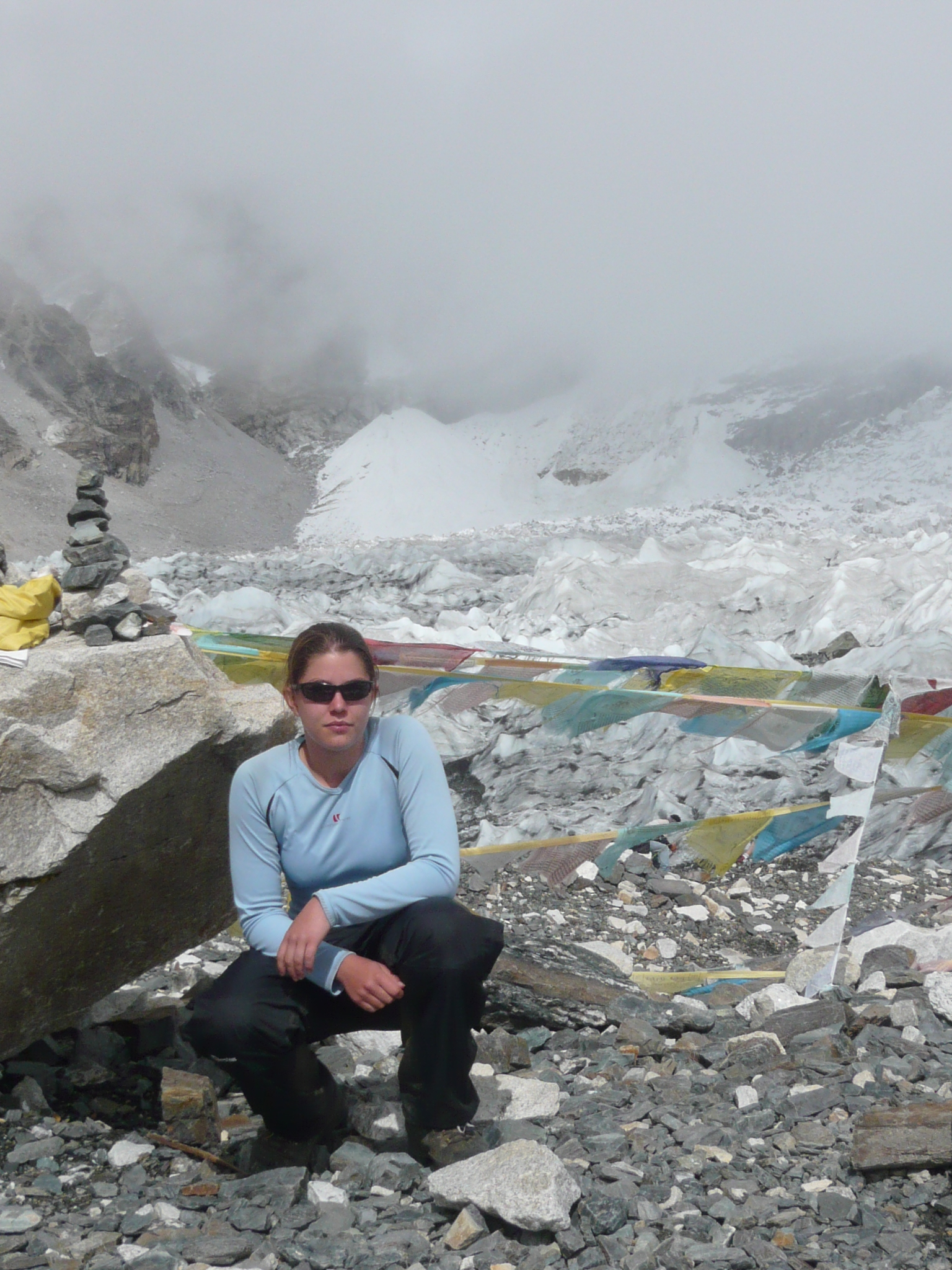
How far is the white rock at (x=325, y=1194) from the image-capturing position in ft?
6.93

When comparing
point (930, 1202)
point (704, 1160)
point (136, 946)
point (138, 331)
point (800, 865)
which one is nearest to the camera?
point (930, 1202)

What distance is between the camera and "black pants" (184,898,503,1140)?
7.13 ft

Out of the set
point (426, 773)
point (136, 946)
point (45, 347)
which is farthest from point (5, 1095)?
point (45, 347)

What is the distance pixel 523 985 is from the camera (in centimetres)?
316

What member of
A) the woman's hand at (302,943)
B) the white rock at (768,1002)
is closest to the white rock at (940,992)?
the white rock at (768,1002)

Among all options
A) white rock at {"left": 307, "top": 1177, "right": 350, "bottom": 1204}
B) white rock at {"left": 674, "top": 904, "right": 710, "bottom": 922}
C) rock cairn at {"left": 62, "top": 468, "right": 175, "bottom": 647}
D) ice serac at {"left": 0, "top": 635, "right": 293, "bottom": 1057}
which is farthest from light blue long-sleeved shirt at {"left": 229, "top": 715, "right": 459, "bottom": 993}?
white rock at {"left": 674, "top": 904, "right": 710, "bottom": 922}

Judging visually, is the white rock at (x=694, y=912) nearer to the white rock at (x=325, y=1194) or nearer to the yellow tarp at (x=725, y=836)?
the yellow tarp at (x=725, y=836)

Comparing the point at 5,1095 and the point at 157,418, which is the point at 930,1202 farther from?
the point at 157,418

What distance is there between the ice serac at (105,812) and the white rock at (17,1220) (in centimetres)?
51

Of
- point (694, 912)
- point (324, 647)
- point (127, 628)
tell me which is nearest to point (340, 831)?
point (324, 647)

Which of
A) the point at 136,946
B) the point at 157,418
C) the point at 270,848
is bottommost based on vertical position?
the point at 136,946

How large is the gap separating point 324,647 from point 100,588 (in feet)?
3.68

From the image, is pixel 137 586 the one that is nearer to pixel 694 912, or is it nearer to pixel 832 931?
pixel 832 931

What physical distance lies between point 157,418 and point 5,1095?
179ft
